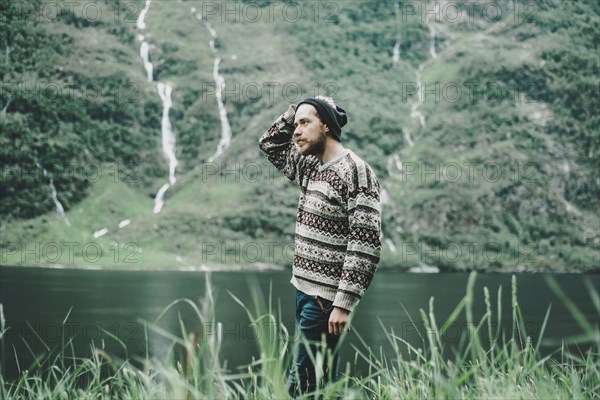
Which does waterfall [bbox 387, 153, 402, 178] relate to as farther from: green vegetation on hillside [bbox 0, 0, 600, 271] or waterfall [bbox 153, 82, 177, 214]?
waterfall [bbox 153, 82, 177, 214]

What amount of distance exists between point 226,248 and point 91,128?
6127cm

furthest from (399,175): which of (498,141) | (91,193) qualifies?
(91,193)

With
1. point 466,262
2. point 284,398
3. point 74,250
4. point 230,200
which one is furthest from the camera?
point 230,200

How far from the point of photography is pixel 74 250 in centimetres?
15150

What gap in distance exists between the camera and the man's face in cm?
417

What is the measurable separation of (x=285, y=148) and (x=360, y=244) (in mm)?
1145

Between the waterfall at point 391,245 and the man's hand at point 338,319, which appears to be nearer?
the man's hand at point 338,319

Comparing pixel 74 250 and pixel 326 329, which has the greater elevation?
pixel 326 329

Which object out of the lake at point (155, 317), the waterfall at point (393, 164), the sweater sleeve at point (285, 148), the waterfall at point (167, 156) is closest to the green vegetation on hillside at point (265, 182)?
the waterfall at point (393, 164)

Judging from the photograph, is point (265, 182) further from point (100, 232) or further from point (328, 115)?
point (328, 115)

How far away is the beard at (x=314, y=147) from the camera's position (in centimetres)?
418

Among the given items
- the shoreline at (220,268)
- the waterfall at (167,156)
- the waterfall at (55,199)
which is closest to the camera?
the shoreline at (220,268)

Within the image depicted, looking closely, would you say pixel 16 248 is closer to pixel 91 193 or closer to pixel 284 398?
pixel 91 193

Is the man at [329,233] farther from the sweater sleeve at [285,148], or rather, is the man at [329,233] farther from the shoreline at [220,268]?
the shoreline at [220,268]
